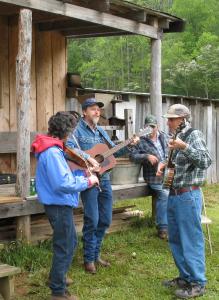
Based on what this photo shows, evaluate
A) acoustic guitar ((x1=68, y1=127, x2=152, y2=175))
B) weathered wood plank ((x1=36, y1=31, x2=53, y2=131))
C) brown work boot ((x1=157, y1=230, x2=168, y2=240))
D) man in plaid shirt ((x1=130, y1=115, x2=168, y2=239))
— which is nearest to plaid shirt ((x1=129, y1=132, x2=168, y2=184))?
man in plaid shirt ((x1=130, y1=115, x2=168, y2=239))

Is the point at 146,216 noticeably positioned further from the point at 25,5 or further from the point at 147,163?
the point at 25,5

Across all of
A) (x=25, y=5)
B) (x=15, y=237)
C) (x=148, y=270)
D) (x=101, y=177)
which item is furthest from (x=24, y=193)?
(x=25, y=5)

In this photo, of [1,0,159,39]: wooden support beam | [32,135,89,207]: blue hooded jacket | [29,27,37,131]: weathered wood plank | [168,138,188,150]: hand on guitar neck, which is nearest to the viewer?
[32,135,89,207]: blue hooded jacket

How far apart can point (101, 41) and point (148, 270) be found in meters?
43.3

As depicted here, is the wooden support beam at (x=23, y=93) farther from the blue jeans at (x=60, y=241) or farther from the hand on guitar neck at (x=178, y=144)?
the hand on guitar neck at (x=178, y=144)

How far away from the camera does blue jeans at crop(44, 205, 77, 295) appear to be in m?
5.07

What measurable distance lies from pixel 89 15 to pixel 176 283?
13.2ft

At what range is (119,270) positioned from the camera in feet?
21.8

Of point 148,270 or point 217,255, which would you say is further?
point 217,255

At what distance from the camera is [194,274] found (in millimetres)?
5621

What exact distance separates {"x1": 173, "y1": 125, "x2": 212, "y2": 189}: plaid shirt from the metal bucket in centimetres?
296

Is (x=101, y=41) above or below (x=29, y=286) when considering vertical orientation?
above

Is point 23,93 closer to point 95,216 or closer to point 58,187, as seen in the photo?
point 95,216

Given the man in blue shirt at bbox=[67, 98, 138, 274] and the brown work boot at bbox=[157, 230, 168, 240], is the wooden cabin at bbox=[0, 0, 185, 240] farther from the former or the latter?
the brown work boot at bbox=[157, 230, 168, 240]
